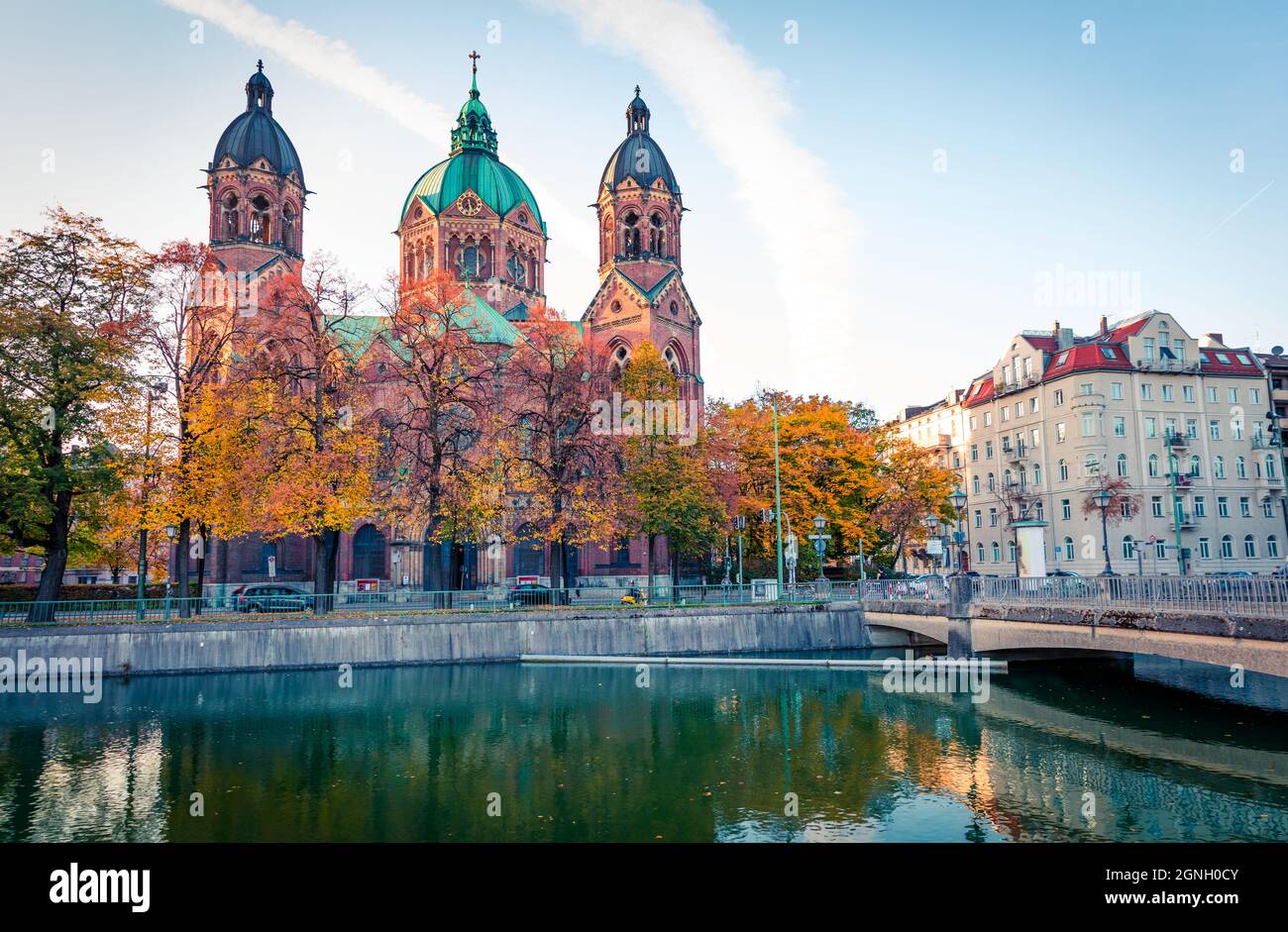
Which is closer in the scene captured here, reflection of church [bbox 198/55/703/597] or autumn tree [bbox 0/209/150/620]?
autumn tree [bbox 0/209/150/620]

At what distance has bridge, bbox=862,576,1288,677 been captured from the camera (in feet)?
54.2

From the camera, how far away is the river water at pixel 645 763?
1314 cm

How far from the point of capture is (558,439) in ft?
127

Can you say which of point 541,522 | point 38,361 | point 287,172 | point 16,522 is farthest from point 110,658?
point 287,172

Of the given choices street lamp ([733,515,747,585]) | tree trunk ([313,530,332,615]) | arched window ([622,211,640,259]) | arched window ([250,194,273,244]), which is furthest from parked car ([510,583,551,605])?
arched window ([250,194,273,244])

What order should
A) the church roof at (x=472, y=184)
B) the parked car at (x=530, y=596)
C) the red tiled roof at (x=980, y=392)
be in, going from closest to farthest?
the parked car at (x=530, y=596) < the church roof at (x=472, y=184) < the red tiled roof at (x=980, y=392)

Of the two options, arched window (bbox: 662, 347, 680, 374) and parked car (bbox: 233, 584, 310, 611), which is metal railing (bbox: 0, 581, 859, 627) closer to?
parked car (bbox: 233, 584, 310, 611)

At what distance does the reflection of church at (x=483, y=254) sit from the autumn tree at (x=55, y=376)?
13313 millimetres

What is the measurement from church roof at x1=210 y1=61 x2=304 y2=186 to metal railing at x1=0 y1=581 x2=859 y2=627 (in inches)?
1143

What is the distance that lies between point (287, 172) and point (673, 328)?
89.0ft

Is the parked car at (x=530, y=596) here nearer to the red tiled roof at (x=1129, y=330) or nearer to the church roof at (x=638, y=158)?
the church roof at (x=638, y=158)

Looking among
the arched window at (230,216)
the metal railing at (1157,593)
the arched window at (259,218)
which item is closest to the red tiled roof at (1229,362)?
the metal railing at (1157,593)
